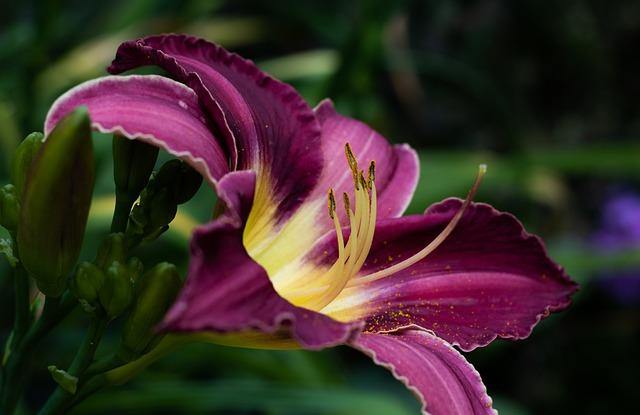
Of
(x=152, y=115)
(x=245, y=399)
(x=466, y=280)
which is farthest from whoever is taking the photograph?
(x=245, y=399)

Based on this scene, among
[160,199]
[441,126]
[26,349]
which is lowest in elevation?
[441,126]

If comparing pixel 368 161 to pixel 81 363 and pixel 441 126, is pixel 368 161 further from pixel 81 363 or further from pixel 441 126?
pixel 441 126

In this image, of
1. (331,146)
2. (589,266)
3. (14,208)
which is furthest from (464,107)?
(14,208)

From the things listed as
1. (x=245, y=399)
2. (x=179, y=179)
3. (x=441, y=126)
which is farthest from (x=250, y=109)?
(x=441, y=126)

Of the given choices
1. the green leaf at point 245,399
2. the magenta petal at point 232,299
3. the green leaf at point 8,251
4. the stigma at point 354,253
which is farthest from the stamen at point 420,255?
the green leaf at point 245,399

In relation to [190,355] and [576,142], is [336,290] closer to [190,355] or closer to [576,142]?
[190,355]

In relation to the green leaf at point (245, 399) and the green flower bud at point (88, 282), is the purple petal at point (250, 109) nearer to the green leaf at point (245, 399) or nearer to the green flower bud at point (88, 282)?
the green flower bud at point (88, 282)
